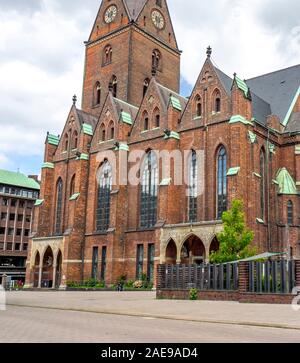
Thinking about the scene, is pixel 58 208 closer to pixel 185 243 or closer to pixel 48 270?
pixel 48 270

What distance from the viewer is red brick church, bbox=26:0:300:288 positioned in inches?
1635


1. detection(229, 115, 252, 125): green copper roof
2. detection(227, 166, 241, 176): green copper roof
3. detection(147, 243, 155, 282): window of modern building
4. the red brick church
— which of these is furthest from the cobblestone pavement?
detection(147, 243, 155, 282): window of modern building

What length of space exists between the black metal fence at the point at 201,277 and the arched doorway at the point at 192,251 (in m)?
11.9

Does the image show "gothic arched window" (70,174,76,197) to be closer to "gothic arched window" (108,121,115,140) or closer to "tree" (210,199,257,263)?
"gothic arched window" (108,121,115,140)

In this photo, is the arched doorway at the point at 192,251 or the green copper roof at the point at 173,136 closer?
the arched doorway at the point at 192,251

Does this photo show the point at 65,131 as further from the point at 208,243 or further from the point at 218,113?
the point at 208,243

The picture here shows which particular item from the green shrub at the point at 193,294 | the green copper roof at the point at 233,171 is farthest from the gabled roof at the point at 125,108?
the green shrub at the point at 193,294

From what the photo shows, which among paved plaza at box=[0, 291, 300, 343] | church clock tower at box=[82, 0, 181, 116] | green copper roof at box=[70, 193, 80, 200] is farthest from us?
church clock tower at box=[82, 0, 181, 116]

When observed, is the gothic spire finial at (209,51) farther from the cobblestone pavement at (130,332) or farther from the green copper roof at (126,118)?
the cobblestone pavement at (130,332)

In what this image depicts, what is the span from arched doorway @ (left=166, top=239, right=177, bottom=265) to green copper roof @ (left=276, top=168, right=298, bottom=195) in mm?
10684

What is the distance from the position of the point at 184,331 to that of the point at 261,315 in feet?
18.6

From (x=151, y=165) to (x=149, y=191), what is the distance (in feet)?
8.47

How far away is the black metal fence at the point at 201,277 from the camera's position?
27.0 metres

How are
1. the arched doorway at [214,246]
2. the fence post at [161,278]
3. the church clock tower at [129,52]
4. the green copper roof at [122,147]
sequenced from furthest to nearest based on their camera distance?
the church clock tower at [129,52], the green copper roof at [122,147], the arched doorway at [214,246], the fence post at [161,278]
